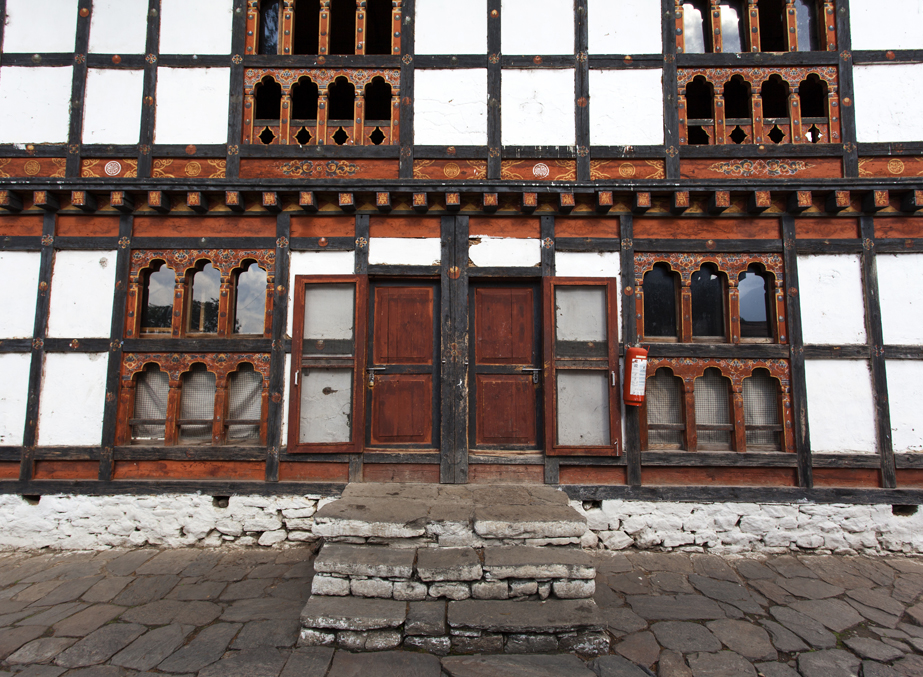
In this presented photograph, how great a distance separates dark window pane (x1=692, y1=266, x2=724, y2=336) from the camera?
5.04m

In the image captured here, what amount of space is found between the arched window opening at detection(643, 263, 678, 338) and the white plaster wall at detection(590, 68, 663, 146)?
1475 millimetres

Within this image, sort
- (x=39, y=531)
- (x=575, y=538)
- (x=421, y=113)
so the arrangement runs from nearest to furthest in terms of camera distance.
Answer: (x=575, y=538) → (x=39, y=531) → (x=421, y=113)

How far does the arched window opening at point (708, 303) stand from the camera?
5035 mm

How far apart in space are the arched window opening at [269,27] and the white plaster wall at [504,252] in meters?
3.47

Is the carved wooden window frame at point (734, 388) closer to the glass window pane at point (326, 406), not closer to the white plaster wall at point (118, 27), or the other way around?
the glass window pane at point (326, 406)

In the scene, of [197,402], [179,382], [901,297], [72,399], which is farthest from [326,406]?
[901,297]

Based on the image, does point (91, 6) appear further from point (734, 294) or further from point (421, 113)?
point (734, 294)

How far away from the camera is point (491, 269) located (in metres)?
4.93

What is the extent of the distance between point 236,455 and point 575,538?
3.57 meters

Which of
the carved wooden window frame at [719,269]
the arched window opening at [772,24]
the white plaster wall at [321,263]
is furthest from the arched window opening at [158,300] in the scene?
the arched window opening at [772,24]

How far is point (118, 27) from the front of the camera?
508cm

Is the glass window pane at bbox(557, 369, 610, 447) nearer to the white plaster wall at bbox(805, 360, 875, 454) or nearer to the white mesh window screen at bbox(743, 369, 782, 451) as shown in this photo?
the white mesh window screen at bbox(743, 369, 782, 451)

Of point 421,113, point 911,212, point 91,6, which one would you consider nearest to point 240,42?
point 91,6

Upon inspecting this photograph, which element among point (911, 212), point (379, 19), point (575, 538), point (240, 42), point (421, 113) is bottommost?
point (575, 538)
